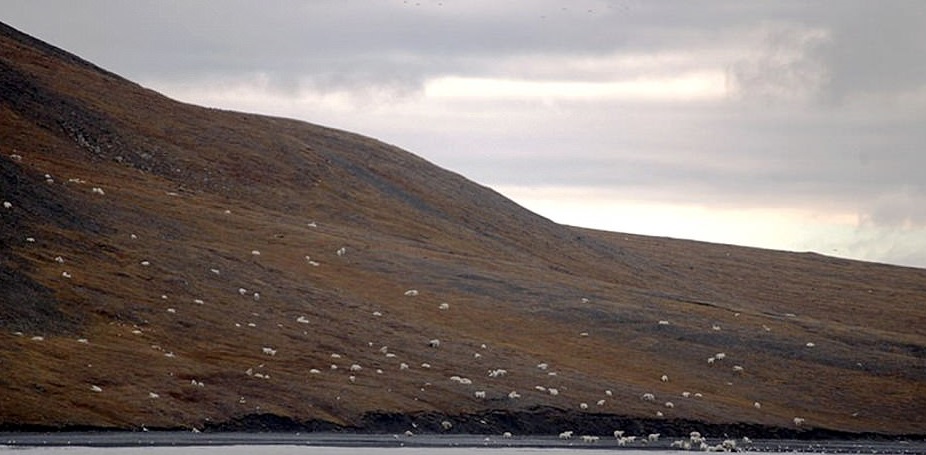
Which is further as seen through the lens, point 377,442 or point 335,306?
point 335,306

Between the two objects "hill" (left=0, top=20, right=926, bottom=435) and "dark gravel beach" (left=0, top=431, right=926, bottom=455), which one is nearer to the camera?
"dark gravel beach" (left=0, top=431, right=926, bottom=455)

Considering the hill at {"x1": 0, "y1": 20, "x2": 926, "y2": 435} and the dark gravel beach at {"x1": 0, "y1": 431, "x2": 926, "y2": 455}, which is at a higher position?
the hill at {"x1": 0, "y1": 20, "x2": 926, "y2": 435}

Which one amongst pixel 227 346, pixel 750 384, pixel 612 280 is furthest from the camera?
pixel 612 280

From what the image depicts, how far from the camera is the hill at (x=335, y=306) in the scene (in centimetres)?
9338

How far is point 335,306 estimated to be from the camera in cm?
11888

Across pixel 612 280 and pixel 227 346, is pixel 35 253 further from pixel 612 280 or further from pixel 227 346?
pixel 612 280

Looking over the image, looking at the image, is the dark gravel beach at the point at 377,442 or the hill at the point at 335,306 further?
the hill at the point at 335,306

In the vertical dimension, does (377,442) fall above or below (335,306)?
below

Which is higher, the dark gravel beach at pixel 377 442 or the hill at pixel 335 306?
the hill at pixel 335 306

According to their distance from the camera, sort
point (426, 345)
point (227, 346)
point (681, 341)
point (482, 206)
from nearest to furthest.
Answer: point (227, 346)
point (426, 345)
point (681, 341)
point (482, 206)

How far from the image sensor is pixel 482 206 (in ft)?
573

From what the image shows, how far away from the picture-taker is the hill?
93375 millimetres

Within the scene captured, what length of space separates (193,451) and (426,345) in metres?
47.0

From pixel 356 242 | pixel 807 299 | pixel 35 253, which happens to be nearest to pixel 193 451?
pixel 35 253
